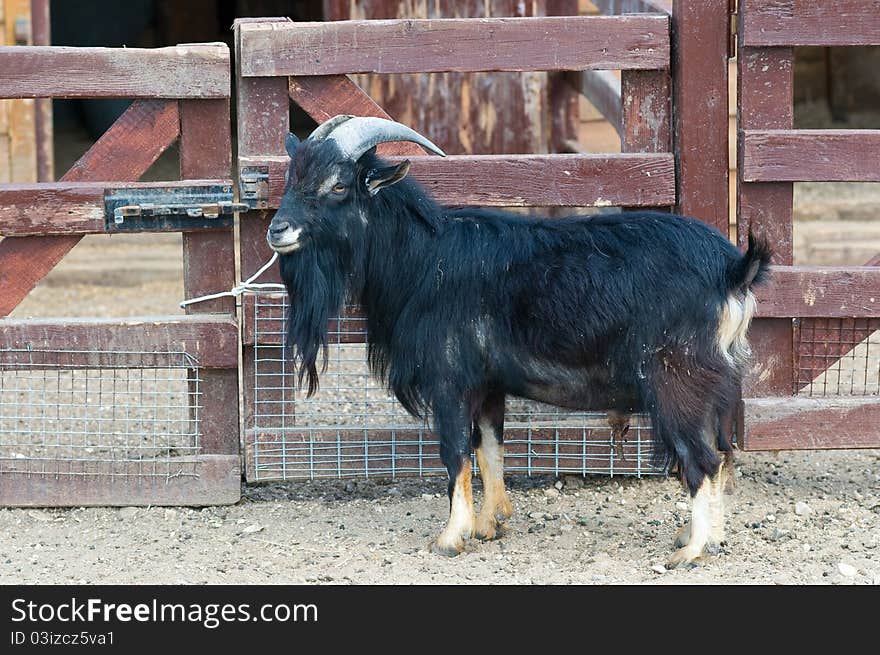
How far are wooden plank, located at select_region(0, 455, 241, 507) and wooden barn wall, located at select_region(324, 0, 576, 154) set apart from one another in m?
4.05

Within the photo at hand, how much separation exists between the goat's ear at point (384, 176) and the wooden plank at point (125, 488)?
147cm

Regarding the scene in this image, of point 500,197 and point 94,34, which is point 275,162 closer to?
point 500,197

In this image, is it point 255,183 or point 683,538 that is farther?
point 255,183

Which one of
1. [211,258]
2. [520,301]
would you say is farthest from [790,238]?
[211,258]

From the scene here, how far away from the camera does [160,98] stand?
534cm

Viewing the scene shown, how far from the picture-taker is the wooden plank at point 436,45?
5344mm

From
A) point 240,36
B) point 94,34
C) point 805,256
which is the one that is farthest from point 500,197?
point 94,34

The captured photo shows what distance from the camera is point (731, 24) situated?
552cm

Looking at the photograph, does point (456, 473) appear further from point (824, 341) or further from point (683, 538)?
point (824, 341)

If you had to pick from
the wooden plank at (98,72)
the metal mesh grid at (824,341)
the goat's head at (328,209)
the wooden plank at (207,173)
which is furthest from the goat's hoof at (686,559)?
the wooden plank at (98,72)

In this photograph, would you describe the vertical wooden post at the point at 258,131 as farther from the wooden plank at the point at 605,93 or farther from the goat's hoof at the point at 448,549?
the wooden plank at the point at 605,93

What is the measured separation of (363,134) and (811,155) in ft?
6.32

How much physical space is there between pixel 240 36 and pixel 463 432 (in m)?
1.90

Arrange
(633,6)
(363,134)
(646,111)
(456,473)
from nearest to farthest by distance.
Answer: (363,134) → (456,473) → (646,111) → (633,6)
